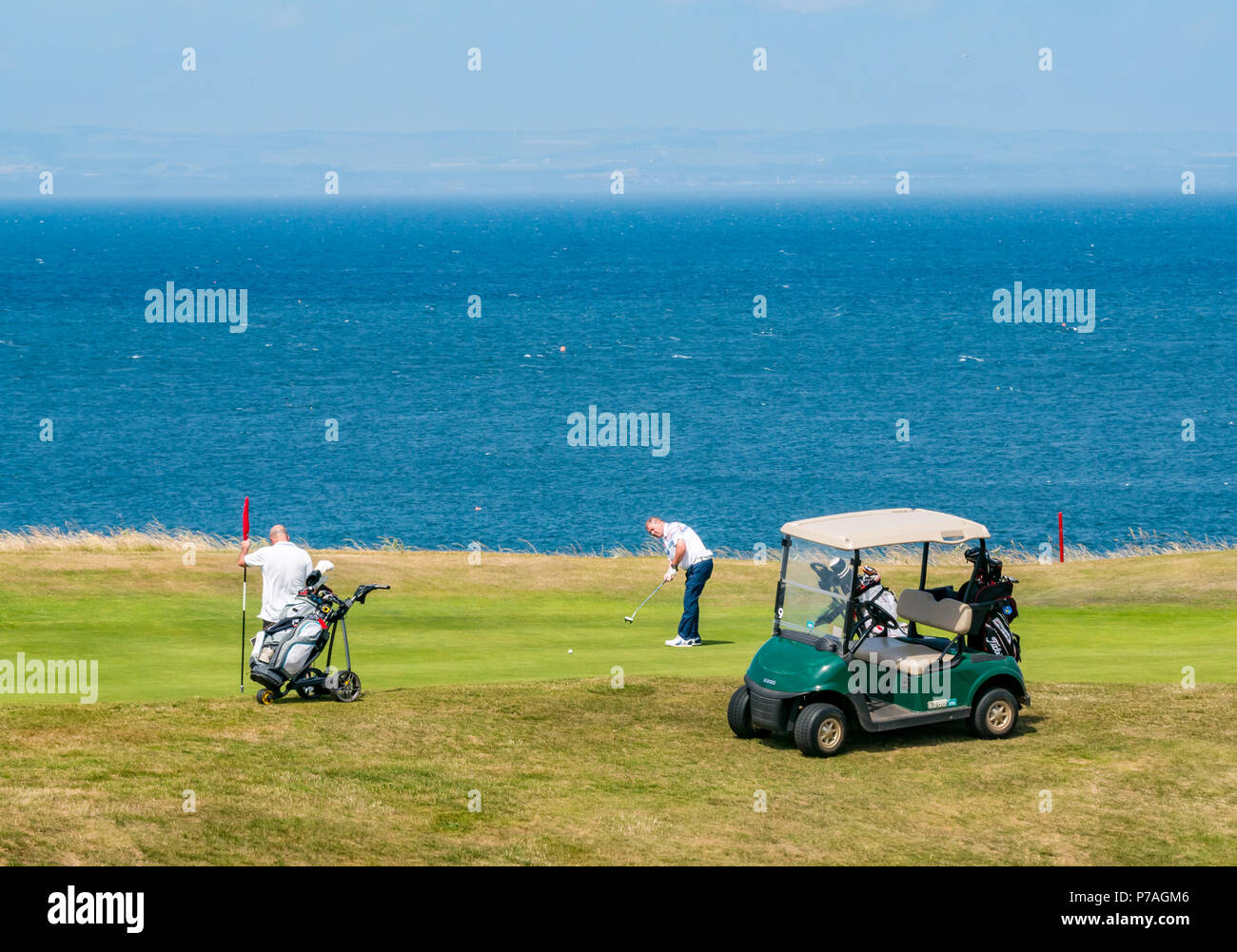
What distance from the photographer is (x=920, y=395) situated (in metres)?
96.2

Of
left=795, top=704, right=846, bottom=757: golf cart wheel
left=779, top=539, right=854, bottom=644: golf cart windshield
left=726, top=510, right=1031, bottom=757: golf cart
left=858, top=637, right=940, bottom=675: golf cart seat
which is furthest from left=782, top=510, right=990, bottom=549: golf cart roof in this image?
left=795, top=704, right=846, bottom=757: golf cart wheel

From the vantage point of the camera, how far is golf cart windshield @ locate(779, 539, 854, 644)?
1448 centimetres

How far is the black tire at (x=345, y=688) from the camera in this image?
52.5 feet

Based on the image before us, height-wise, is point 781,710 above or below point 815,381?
below

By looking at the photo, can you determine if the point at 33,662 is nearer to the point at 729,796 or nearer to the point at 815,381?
the point at 729,796

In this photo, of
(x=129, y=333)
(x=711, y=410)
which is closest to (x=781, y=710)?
(x=711, y=410)

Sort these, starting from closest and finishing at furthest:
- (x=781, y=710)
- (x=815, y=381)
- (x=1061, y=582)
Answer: (x=781, y=710), (x=1061, y=582), (x=815, y=381)

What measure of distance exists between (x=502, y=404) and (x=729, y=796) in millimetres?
81631

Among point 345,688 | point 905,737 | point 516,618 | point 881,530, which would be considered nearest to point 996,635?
Result: point 905,737

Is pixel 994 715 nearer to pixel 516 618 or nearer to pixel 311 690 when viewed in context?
pixel 311 690

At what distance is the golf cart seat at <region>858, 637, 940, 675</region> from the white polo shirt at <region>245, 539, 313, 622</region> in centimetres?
610

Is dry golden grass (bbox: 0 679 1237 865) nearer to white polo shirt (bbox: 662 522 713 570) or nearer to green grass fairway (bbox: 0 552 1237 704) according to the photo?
green grass fairway (bbox: 0 552 1237 704)
